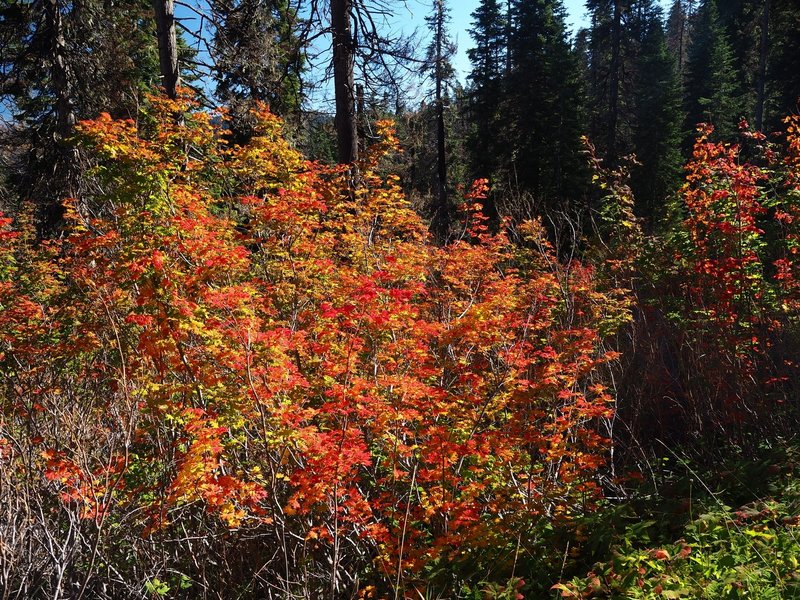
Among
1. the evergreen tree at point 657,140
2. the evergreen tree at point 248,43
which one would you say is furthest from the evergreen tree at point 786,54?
the evergreen tree at point 248,43

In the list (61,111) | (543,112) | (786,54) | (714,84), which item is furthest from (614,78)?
(61,111)

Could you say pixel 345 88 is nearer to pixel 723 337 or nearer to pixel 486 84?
pixel 723 337

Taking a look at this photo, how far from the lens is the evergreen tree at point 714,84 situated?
25.7m

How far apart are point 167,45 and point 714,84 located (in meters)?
27.6

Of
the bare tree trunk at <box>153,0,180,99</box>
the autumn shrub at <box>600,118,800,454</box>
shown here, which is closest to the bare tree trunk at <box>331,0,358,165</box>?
the bare tree trunk at <box>153,0,180,99</box>

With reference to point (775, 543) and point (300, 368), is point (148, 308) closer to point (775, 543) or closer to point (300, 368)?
point (300, 368)

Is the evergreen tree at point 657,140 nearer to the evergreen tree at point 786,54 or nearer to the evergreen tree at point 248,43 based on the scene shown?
the evergreen tree at point 786,54

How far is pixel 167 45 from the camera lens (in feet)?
26.9

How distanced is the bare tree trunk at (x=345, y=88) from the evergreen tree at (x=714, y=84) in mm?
21727

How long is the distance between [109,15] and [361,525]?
13149mm

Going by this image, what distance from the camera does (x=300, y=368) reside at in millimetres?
4836

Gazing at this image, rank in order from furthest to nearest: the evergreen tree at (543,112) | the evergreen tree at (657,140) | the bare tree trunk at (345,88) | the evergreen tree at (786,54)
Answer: the evergreen tree at (657,140) → the evergreen tree at (543,112) → the evergreen tree at (786,54) → the bare tree trunk at (345,88)

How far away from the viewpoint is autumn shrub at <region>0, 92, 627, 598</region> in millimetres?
3650

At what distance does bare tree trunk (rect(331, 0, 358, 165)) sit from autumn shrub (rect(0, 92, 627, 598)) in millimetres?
3288
